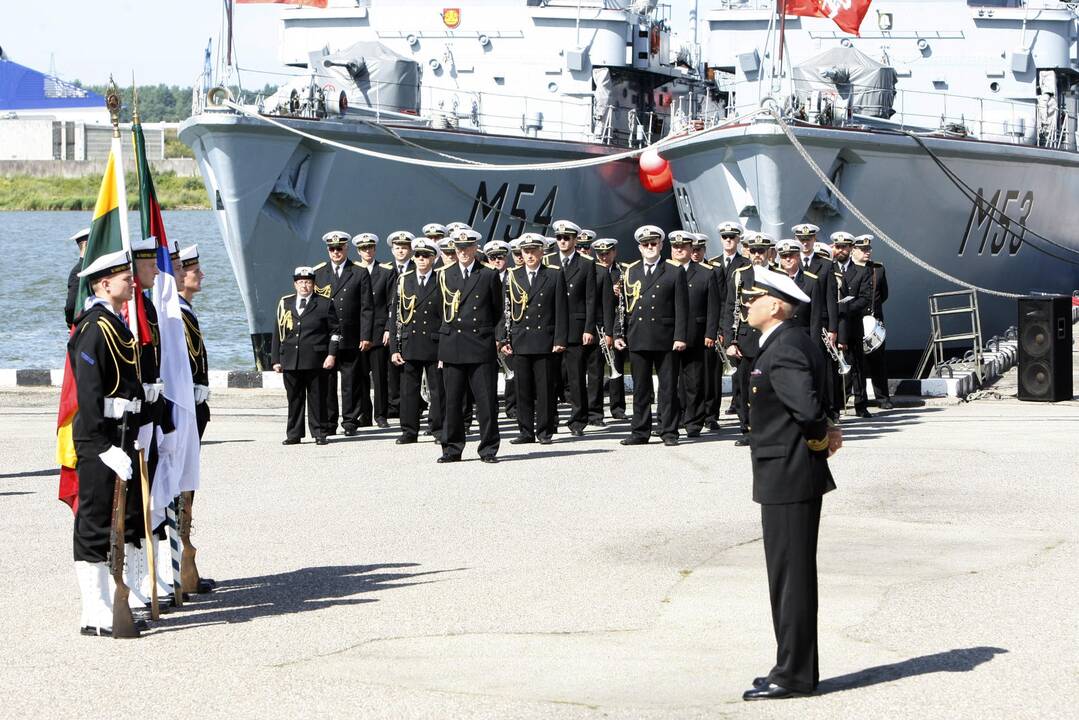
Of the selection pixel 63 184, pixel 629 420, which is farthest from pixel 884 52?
pixel 63 184

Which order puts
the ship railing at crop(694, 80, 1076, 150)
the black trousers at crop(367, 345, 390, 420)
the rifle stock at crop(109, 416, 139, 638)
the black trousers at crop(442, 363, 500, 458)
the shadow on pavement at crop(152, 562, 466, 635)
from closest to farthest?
the rifle stock at crop(109, 416, 139, 638) → the shadow on pavement at crop(152, 562, 466, 635) → the black trousers at crop(442, 363, 500, 458) → the black trousers at crop(367, 345, 390, 420) → the ship railing at crop(694, 80, 1076, 150)

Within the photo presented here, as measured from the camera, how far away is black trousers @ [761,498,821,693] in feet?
18.3

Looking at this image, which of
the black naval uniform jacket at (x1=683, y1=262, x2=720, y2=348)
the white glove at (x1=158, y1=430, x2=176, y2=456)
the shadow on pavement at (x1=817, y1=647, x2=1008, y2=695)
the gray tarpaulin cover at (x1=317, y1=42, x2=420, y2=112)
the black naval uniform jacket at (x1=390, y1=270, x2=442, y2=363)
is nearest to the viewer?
the shadow on pavement at (x1=817, y1=647, x2=1008, y2=695)

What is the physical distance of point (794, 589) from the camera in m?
5.66

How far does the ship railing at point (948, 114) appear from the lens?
75.2ft

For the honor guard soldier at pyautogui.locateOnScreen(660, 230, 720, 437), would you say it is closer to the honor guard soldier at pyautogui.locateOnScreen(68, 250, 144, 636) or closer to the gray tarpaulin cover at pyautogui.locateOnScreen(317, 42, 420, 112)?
the honor guard soldier at pyautogui.locateOnScreen(68, 250, 144, 636)

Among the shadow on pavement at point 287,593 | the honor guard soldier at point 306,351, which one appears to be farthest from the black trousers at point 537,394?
the shadow on pavement at point 287,593

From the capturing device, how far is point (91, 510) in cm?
668

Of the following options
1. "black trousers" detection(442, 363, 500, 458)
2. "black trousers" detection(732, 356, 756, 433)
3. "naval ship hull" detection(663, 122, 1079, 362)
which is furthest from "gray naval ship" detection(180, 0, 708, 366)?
"black trousers" detection(442, 363, 500, 458)

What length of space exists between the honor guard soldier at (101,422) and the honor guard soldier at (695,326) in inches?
277

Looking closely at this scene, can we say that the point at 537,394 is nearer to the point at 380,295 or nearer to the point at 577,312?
the point at 577,312

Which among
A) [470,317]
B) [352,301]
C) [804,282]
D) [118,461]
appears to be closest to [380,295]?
[352,301]

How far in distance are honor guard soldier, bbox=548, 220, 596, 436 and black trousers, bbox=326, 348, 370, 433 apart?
1.76 m

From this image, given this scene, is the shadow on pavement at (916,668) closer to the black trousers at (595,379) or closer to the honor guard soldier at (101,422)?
the honor guard soldier at (101,422)
